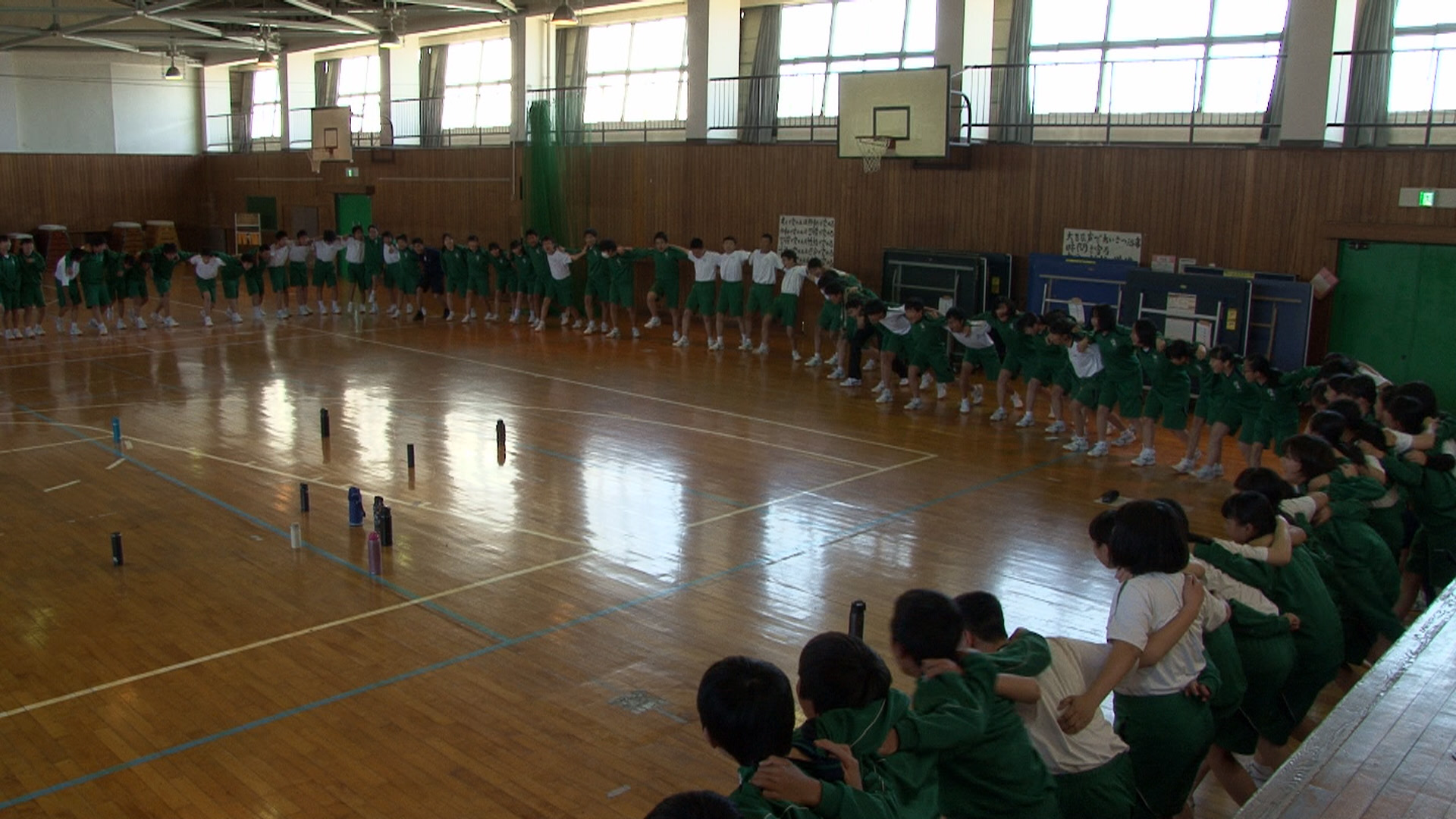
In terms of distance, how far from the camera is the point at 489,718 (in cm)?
566

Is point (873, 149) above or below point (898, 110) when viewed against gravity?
below

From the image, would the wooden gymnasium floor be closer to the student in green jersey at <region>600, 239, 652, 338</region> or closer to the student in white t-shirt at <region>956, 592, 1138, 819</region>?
the student in white t-shirt at <region>956, 592, 1138, 819</region>

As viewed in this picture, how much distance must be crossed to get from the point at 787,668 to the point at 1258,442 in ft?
19.3

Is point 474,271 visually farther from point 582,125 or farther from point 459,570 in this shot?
point 459,570

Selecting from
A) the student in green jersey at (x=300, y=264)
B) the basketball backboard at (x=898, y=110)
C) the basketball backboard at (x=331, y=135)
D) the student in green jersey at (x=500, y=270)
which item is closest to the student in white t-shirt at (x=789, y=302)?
the basketball backboard at (x=898, y=110)

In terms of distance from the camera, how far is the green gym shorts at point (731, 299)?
1769 centimetres

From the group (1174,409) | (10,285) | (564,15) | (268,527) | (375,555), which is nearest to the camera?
(375,555)

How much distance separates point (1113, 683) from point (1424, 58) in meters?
13.6

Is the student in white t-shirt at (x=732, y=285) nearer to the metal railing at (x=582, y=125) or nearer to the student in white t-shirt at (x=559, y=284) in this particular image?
the student in white t-shirt at (x=559, y=284)

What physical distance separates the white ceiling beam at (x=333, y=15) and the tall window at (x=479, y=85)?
2.04 m

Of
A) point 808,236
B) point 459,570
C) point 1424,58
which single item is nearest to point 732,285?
point 808,236

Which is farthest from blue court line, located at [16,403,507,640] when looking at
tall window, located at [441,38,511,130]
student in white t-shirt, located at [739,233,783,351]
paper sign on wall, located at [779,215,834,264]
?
tall window, located at [441,38,511,130]

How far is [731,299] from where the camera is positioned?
58.0 feet

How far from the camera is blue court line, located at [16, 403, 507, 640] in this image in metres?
6.91
